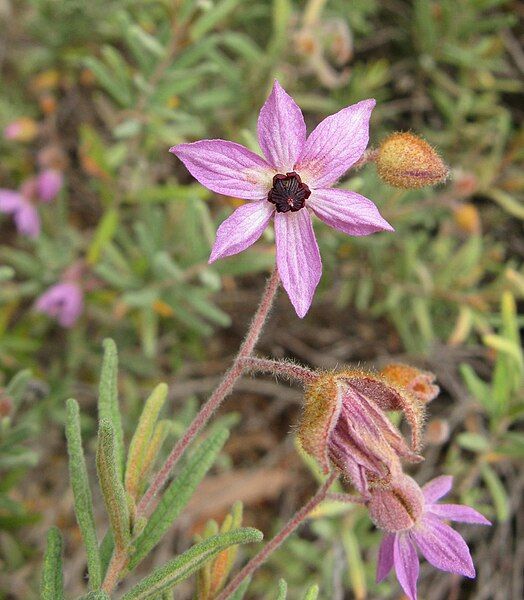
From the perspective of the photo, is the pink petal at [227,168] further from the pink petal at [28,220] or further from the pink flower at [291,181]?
the pink petal at [28,220]

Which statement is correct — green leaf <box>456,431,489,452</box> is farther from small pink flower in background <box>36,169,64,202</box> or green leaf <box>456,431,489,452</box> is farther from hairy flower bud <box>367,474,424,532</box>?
small pink flower in background <box>36,169,64,202</box>

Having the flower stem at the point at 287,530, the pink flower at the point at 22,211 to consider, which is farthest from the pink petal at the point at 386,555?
the pink flower at the point at 22,211

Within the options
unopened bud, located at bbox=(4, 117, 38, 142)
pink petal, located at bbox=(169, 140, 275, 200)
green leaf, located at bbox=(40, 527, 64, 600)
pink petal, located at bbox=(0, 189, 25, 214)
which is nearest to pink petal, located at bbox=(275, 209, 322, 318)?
pink petal, located at bbox=(169, 140, 275, 200)

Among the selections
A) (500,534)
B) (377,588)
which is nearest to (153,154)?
→ (377,588)

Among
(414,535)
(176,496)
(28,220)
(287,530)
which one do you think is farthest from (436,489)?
(28,220)

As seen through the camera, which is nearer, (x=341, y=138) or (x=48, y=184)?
(x=341, y=138)

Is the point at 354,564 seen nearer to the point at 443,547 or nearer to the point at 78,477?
the point at 443,547

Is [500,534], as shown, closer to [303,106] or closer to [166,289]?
[166,289]
